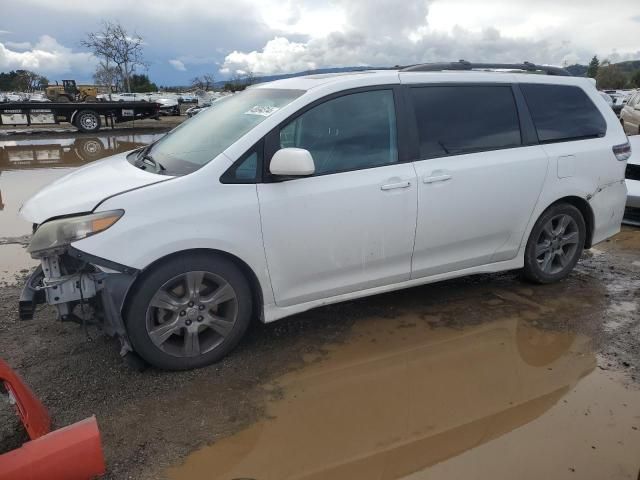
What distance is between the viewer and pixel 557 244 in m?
4.67

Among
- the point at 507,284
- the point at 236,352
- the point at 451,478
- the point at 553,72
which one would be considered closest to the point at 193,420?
the point at 236,352

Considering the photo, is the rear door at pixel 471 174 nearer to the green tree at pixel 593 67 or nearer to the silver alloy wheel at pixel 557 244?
the silver alloy wheel at pixel 557 244

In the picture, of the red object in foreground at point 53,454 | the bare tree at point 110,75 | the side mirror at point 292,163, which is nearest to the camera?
the red object in foreground at point 53,454

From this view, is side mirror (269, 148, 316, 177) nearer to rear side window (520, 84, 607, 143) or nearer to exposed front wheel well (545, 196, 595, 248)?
rear side window (520, 84, 607, 143)

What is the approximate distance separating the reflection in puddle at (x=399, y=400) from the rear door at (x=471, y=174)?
63 centimetres

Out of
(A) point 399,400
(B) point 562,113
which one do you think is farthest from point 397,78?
(A) point 399,400

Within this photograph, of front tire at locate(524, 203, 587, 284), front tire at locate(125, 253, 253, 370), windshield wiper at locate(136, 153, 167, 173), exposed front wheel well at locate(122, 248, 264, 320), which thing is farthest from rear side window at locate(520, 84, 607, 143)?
windshield wiper at locate(136, 153, 167, 173)

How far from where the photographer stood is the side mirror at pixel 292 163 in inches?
124

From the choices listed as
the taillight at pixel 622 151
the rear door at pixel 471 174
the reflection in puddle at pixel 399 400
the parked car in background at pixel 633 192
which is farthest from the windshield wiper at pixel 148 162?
the parked car in background at pixel 633 192

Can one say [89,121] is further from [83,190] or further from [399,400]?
[399,400]

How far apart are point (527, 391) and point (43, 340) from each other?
3.25 m

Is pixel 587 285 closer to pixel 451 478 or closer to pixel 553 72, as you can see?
pixel 553 72

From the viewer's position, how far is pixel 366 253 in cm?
363

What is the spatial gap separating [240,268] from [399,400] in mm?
1259
